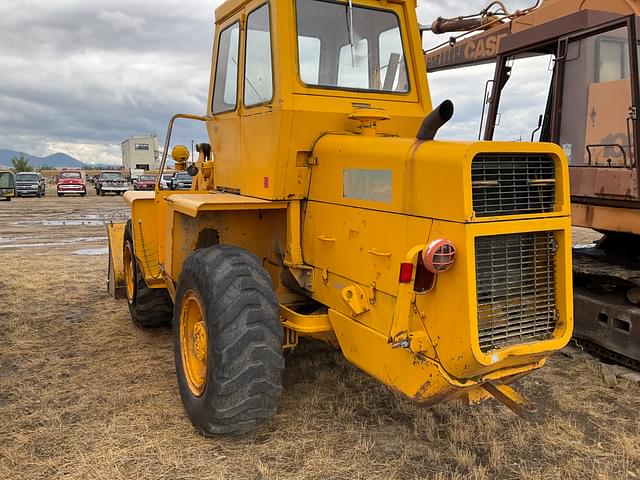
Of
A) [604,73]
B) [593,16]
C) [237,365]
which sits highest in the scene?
[593,16]

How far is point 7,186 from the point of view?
2814 cm

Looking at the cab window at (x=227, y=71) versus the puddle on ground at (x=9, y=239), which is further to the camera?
the puddle on ground at (x=9, y=239)

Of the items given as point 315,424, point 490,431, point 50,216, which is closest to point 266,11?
point 315,424

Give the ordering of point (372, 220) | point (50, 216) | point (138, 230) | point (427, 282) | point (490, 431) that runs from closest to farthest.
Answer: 1. point (427, 282)
2. point (372, 220)
3. point (490, 431)
4. point (138, 230)
5. point (50, 216)

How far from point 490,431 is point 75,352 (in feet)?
12.6

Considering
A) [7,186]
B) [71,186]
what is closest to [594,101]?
[7,186]

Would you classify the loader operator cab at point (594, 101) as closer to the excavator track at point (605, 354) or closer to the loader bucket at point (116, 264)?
the excavator track at point (605, 354)

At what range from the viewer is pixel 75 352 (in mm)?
5551

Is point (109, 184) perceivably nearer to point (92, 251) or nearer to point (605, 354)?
point (92, 251)

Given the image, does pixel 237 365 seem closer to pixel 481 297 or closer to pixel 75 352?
pixel 481 297

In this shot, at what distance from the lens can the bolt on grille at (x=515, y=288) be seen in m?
3.01

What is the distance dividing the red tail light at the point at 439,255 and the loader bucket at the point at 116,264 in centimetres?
503

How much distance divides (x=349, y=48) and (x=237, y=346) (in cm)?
223

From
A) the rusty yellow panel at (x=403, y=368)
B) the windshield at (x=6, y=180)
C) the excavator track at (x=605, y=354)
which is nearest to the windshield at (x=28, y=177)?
the windshield at (x=6, y=180)
